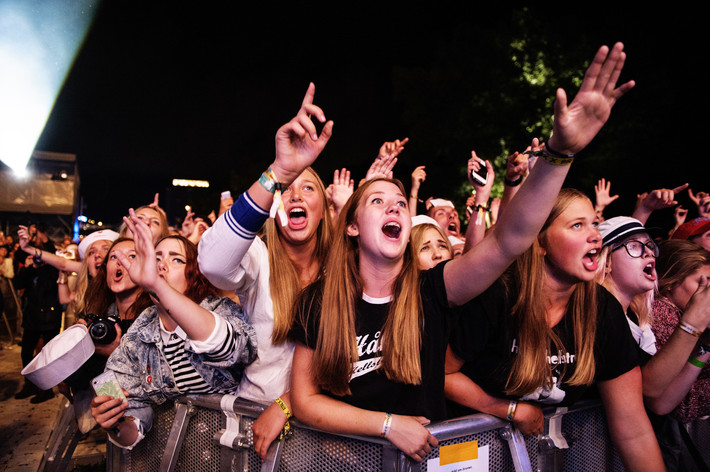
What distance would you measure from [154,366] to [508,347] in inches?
70.4

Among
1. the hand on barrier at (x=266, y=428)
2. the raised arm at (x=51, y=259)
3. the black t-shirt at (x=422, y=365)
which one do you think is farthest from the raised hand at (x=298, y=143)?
the raised arm at (x=51, y=259)

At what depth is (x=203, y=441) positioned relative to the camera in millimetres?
2297

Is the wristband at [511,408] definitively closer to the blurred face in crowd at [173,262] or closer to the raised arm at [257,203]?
the raised arm at [257,203]

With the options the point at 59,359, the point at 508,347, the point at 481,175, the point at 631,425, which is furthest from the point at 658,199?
the point at 59,359

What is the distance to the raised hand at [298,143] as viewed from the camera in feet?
6.55

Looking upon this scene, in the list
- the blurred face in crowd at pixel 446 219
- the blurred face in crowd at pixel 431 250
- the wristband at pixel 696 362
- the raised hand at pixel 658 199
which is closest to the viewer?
the wristband at pixel 696 362

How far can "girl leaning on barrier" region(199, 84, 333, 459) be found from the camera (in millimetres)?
1974

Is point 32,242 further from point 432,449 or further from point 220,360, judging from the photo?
point 432,449

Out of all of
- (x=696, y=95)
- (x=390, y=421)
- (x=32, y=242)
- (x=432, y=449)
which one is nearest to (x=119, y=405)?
(x=390, y=421)

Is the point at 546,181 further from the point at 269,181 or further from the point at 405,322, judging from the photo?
the point at 269,181

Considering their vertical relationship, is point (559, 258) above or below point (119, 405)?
above

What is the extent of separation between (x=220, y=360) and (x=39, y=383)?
36.5 inches

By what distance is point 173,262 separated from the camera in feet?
9.38

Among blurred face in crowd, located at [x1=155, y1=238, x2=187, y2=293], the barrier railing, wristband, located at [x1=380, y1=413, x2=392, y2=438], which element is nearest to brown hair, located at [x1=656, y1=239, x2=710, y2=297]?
the barrier railing
